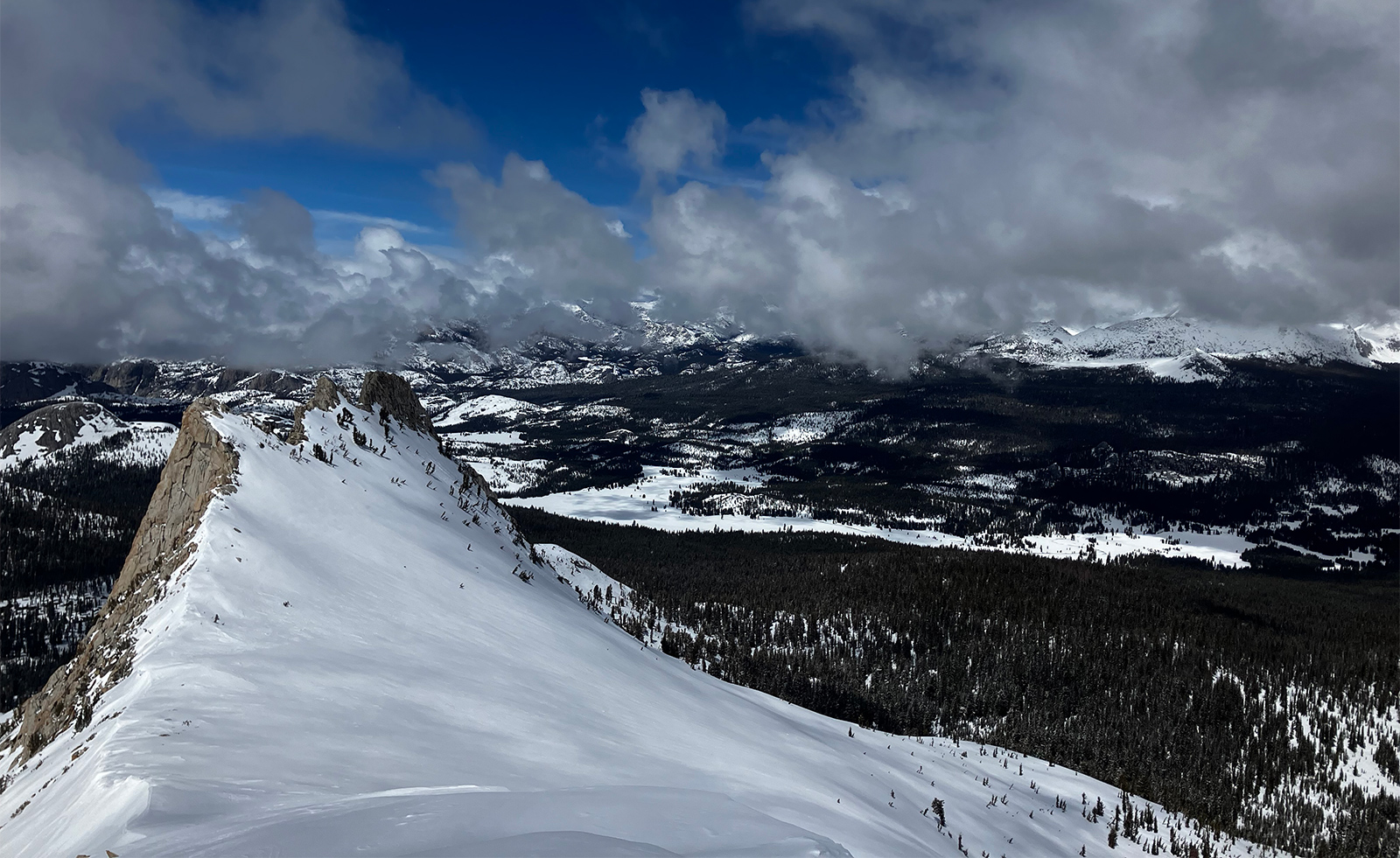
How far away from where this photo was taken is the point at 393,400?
1692 inches

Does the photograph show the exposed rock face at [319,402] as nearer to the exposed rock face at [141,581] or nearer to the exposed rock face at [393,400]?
the exposed rock face at [393,400]

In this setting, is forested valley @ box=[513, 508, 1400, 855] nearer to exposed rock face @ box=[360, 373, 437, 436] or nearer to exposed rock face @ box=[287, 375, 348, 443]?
exposed rock face @ box=[360, 373, 437, 436]

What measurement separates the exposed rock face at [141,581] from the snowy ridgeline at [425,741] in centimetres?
63

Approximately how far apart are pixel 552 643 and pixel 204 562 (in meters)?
9.74

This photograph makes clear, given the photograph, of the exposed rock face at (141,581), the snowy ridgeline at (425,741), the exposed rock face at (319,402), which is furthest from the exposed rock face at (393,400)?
the exposed rock face at (141,581)

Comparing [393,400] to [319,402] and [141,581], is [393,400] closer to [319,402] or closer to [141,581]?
[319,402]

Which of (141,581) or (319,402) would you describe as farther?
(319,402)

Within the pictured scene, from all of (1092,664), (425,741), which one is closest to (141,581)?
(425,741)

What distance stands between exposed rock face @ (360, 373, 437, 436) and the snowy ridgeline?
8.56 metres

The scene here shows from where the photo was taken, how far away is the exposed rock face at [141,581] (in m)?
14.4

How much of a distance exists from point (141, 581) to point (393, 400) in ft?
77.1

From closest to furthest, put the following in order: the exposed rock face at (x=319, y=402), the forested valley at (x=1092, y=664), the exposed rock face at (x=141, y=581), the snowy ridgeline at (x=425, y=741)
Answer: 1. the snowy ridgeline at (x=425, y=741)
2. the exposed rock face at (x=141, y=581)
3. the exposed rock face at (x=319, y=402)
4. the forested valley at (x=1092, y=664)

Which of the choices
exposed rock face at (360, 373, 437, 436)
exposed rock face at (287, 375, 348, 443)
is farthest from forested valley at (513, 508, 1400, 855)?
exposed rock face at (287, 375, 348, 443)

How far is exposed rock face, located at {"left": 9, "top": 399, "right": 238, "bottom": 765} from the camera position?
1441cm
